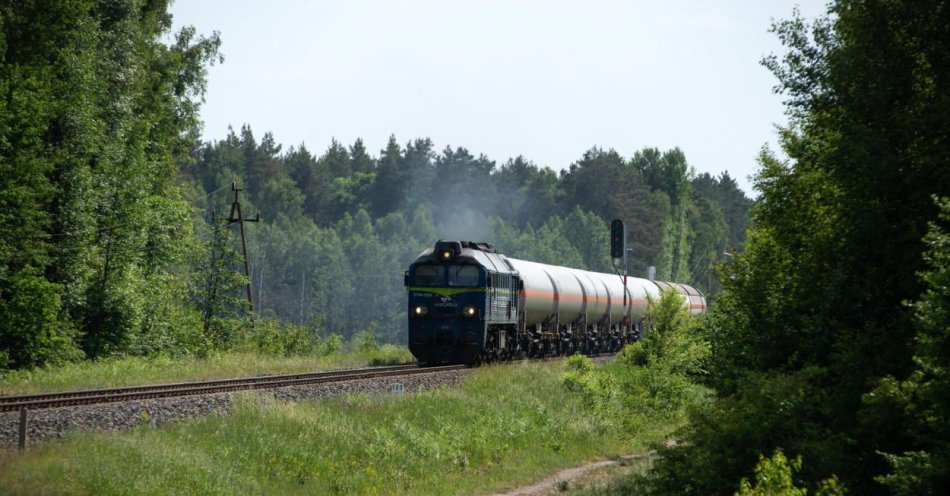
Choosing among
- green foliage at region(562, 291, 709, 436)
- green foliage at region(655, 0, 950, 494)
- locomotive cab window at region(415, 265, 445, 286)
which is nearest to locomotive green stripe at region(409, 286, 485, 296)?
locomotive cab window at region(415, 265, 445, 286)

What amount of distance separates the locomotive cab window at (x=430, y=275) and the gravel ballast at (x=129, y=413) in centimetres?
894

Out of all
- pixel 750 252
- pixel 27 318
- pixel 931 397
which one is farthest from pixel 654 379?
pixel 27 318

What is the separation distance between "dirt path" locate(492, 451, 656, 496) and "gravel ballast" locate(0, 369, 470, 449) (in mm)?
5955

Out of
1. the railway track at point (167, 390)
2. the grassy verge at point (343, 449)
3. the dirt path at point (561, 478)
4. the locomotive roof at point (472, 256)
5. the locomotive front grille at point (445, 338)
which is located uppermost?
the locomotive roof at point (472, 256)

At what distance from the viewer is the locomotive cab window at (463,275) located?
32.9 m

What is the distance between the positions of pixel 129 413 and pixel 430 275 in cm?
1600

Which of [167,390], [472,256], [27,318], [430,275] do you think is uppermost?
[472,256]

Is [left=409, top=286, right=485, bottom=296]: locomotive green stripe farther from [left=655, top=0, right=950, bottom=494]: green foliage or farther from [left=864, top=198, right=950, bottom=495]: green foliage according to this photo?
[left=864, top=198, right=950, bottom=495]: green foliage

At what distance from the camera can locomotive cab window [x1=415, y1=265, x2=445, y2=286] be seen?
33500 millimetres

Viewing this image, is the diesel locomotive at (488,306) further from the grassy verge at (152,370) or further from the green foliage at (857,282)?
the green foliage at (857,282)

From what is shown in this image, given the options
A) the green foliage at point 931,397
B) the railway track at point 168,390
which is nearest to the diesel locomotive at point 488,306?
the railway track at point 168,390

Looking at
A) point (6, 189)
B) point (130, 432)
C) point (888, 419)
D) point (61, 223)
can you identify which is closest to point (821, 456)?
point (888, 419)

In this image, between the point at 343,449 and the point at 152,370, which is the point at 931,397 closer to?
the point at 343,449

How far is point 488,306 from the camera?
33.2m
